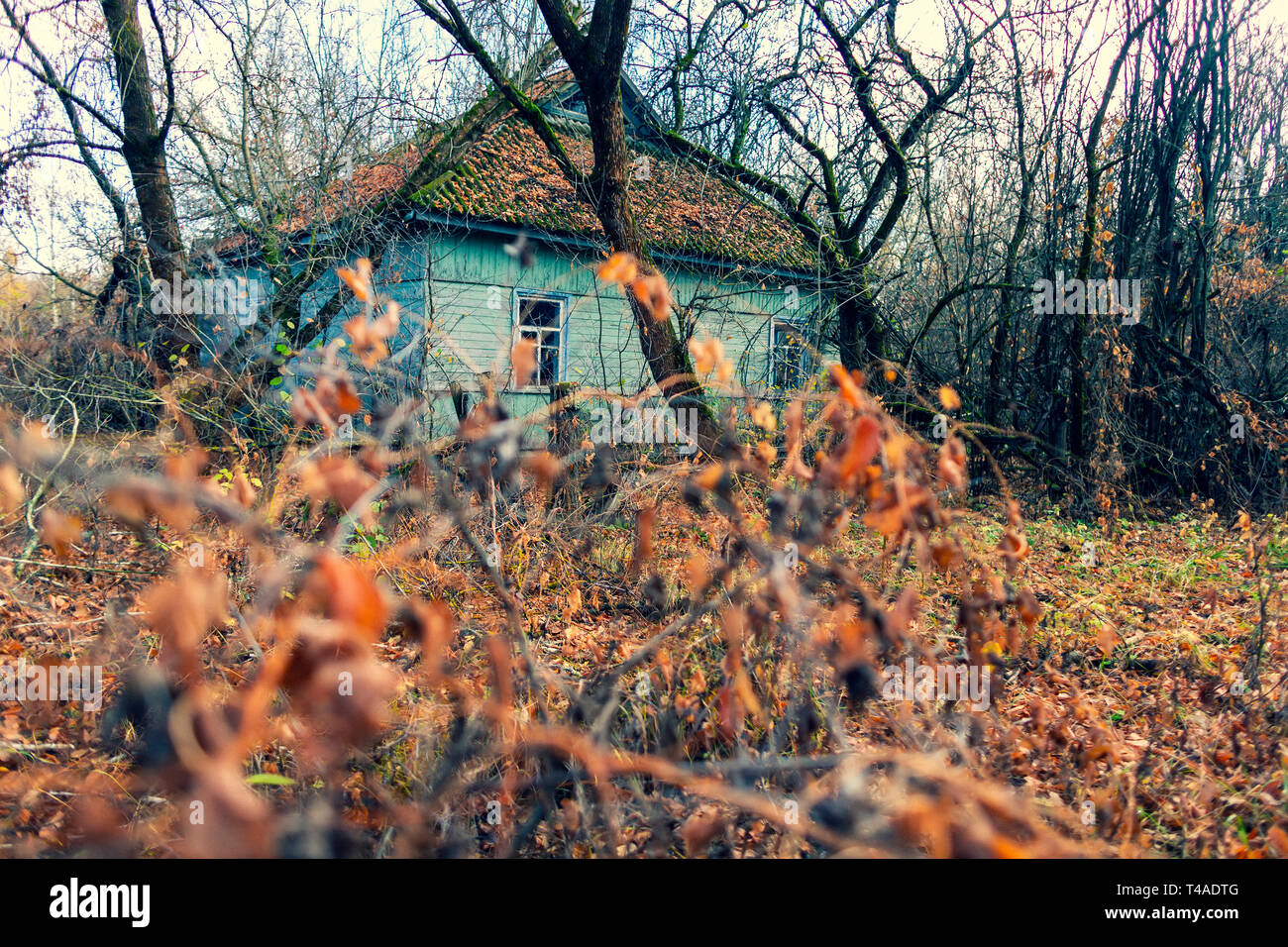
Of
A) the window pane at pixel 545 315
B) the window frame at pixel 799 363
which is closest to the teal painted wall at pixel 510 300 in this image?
the window frame at pixel 799 363

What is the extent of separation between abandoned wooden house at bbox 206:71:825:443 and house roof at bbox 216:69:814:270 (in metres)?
0.03

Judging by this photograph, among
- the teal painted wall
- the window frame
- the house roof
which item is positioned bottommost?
the window frame

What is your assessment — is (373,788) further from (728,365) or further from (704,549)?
(704,549)

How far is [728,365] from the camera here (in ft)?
8.44

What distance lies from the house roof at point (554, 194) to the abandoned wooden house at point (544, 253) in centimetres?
3

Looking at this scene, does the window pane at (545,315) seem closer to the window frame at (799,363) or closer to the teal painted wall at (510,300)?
the teal painted wall at (510,300)

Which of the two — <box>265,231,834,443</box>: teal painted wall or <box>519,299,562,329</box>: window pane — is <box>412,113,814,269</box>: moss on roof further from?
<box>519,299,562,329</box>: window pane

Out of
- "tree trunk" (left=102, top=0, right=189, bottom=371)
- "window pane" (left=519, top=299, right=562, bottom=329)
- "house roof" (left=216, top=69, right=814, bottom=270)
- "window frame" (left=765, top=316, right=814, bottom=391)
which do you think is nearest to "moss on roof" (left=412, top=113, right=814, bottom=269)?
"house roof" (left=216, top=69, right=814, bottom=270)

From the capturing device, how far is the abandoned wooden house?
914cm

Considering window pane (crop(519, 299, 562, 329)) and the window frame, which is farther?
window pane (crop(519, 299, 562, 329))

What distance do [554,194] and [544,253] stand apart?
1021mm

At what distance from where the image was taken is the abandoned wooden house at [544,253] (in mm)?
9141
